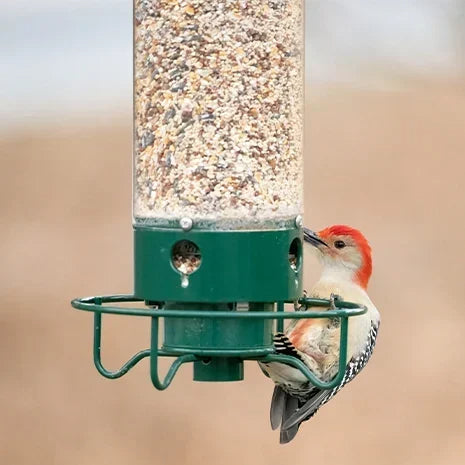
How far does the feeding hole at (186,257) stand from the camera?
274 inches

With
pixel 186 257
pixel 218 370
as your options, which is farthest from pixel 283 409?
pixel 186 257

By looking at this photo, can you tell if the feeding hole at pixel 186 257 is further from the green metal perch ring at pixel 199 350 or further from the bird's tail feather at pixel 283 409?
the bird's tail feather at pixel 283 409

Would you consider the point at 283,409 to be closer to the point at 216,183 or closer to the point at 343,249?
the point at 343,249

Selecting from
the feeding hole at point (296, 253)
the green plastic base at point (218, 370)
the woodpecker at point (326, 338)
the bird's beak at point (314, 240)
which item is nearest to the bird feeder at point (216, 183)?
the green plastic base at point (218, 370)

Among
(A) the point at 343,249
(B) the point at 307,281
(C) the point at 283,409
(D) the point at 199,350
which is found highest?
(A) the point at 343,249

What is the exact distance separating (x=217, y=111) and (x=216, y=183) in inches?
13.3

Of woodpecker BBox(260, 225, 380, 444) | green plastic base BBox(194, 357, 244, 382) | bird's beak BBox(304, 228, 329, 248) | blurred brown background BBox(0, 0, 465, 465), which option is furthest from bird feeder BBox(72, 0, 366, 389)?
blurred brown background BBox(0, 0, 465, 465)

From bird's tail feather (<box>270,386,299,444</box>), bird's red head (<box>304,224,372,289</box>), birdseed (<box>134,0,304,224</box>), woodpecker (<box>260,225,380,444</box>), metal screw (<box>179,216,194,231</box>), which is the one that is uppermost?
birdseed (<box>134,0,304,224</box>)

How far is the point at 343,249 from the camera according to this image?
355 inches

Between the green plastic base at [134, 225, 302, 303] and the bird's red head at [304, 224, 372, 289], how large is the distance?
75.3 inches

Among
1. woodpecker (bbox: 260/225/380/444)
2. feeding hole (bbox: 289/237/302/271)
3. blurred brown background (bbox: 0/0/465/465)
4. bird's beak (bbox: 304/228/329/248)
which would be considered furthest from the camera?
blurred brown background (bbox: 0/0/465/465)

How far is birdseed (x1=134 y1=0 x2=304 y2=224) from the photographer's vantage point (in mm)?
6930

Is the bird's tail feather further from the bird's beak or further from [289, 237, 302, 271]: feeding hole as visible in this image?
[289, 237, 302, 271]: feeding hole

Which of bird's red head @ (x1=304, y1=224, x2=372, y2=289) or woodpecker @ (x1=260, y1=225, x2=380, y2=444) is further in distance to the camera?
bird's red head @ (x1=304, y1=224, x2=372, y2=289)
